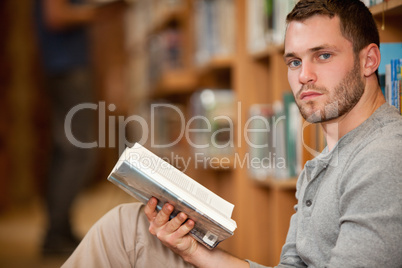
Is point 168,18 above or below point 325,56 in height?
above

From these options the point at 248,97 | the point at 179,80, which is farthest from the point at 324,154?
the point at 179,80

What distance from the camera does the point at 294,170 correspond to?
1.74 metres

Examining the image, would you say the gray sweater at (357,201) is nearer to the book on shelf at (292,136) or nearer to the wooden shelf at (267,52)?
the book on shelf at (292,136)

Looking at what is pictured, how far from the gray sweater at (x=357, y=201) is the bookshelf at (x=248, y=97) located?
0.36 m

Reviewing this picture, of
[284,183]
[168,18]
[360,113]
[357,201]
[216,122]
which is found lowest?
[284,183]

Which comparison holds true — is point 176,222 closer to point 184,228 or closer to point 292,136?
point 184,228

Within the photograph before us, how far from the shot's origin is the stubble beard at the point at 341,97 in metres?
0.96

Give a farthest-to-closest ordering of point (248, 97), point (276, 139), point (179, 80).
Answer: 1. point (179, 80)
2. point (248, 97)
3. point (276, 139)

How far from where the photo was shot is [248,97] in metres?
2.23

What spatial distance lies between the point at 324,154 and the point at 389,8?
37 cm

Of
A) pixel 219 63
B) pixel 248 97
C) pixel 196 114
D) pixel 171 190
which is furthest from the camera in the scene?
pixel 196 114

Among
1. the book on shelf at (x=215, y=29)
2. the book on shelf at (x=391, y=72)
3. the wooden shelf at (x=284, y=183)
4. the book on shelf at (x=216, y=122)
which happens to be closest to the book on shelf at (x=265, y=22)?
the book on shelf at (x=215, y=29)

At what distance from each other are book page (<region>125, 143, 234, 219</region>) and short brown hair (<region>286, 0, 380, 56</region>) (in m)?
0.40

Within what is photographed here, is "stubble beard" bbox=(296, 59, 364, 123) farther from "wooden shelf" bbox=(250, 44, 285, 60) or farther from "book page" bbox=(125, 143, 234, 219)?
"wooden shelf" bbox=(250, 44, 285, 60)
